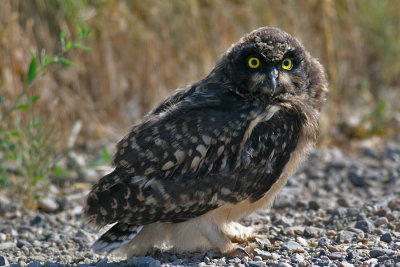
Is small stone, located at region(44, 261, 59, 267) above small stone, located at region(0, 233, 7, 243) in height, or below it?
below

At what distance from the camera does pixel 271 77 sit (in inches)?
173

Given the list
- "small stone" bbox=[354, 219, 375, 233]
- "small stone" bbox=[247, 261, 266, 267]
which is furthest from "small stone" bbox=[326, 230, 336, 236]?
"small stone" bbox=[247, 261, 266, 267]

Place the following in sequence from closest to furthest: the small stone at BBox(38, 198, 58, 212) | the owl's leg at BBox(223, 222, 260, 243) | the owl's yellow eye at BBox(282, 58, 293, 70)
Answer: the owl's yellow eye at BBox(282, 58, 293, 70), the owl's leg at BBox(223, 222, 260, 243), the small stone at BBox(38, 198, 58, 212)

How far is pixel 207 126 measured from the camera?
418 centimetres

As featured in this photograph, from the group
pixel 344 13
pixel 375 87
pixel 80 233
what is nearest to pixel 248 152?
pixel 80 233

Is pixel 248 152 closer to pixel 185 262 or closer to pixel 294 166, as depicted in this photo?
pixel 294 166

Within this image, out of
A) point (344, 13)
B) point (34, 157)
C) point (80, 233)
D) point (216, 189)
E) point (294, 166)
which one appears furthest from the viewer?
point (344, 13)

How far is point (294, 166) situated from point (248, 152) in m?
0.48

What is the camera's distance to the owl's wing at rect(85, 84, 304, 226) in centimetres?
406

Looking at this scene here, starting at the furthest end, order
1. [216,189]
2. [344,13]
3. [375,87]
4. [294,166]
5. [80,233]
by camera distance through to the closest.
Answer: [375,87]
[344,13]
[80,233]
[294,166]
[216,189]

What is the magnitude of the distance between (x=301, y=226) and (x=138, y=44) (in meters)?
3.79

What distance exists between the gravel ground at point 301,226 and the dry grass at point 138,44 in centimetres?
129

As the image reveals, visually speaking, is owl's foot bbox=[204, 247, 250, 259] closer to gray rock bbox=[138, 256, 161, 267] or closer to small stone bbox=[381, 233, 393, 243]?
gray rock bbox=[138, 256, 161, 267]

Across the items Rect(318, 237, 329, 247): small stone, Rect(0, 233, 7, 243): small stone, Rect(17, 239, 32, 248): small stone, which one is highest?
Rect(0, 233, 7, 243): small stone
